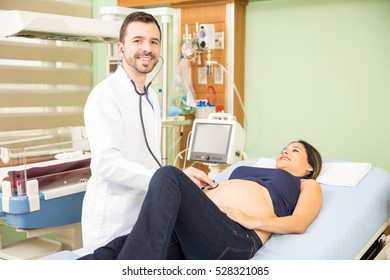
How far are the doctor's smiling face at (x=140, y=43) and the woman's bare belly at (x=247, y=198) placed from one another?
0.58 m

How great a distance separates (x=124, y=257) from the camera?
4.94ft

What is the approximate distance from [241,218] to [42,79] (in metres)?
2.47

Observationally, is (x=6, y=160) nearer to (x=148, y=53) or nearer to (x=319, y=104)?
(x=148, y=53)

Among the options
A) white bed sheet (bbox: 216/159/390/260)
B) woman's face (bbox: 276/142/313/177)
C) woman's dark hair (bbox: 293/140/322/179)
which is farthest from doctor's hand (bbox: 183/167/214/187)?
woman's dark hair (bbox: 293/140/322/179)

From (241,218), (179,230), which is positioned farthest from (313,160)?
(179,230)

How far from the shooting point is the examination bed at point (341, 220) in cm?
183

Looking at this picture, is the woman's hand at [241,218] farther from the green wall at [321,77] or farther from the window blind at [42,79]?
the window blind at [42,79]

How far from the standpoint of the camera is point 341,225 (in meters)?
2.02

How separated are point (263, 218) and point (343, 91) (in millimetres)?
1584

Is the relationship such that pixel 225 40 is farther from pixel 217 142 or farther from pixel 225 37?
pixel 217 142

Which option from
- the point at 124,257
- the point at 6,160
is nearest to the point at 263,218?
the point at 124,257

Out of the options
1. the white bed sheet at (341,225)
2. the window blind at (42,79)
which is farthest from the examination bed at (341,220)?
the window blind at (42,79)

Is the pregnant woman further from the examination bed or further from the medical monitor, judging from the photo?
the medical monitor

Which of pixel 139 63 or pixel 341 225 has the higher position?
pixel 139 63
